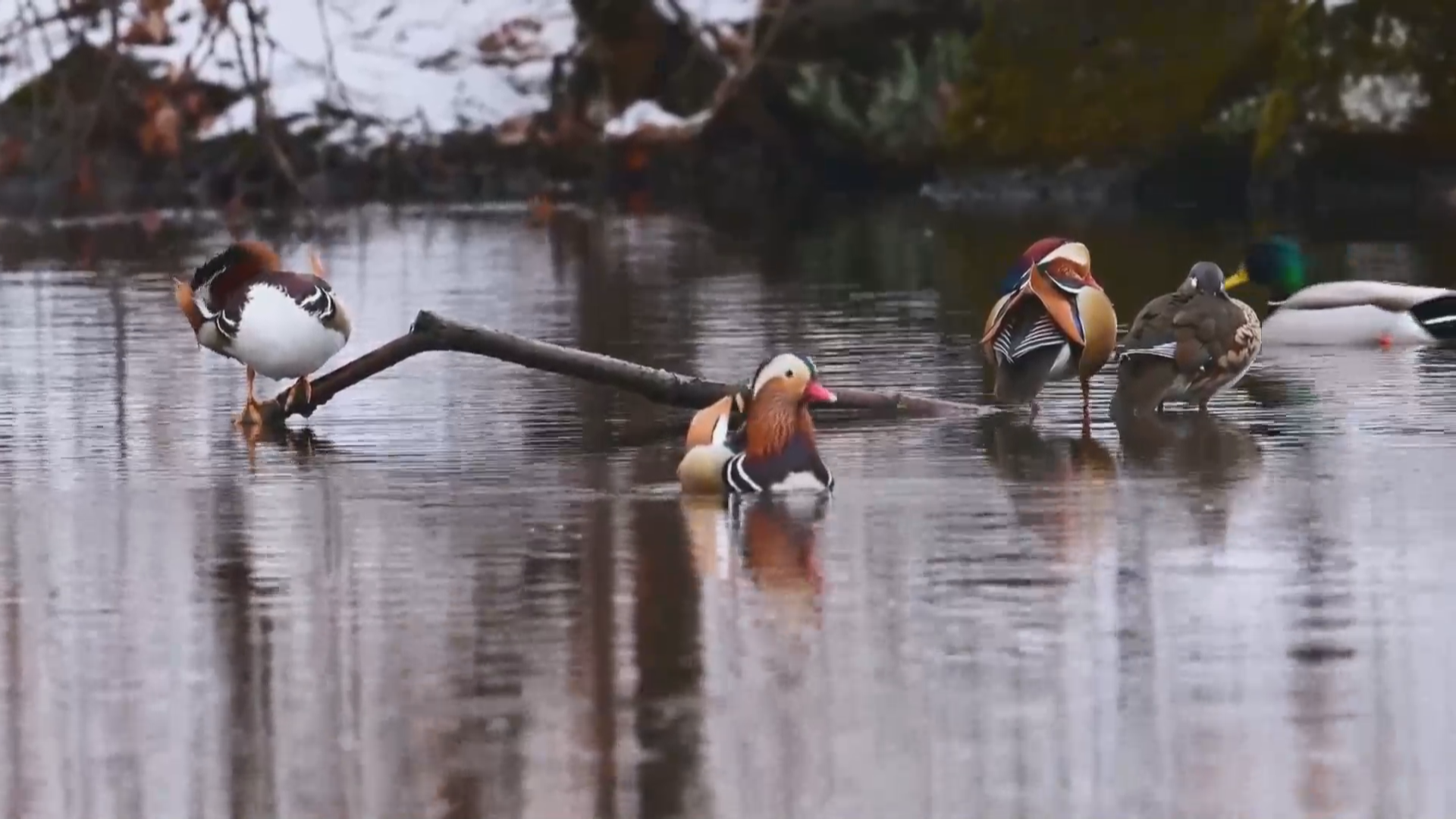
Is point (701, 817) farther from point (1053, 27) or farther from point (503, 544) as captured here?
point (1053, 27)

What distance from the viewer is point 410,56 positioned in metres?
37.4

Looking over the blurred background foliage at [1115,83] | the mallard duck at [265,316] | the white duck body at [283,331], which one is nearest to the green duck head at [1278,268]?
the mallard duck at [265,316]

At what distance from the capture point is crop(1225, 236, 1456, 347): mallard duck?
1552cm

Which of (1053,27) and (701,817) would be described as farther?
(1053,27)

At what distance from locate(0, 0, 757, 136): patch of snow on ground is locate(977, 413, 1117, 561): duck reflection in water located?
25.1 metres

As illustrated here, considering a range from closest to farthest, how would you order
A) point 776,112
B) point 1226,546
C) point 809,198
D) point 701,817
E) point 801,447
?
point 701,817 → point 1226,546 → point 801,447 → point 809,198 → point 776,112

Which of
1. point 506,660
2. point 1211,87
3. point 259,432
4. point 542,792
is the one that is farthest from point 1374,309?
Answer: point 1211,87

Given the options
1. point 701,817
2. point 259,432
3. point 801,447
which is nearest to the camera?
point 701,817

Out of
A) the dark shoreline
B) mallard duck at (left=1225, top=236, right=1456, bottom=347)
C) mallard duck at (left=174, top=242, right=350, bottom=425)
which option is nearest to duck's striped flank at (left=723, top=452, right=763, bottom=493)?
mallard duck at (left=174, top=242, right=350, bottom=425)

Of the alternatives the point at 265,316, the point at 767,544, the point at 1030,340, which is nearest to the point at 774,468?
the point at 767,544

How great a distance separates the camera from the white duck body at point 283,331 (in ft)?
39.5

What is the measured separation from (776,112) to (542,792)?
32.4 metres

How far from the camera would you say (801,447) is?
32.1 ft

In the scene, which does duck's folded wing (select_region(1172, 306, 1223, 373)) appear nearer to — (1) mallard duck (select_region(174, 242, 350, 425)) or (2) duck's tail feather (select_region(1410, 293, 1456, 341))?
(1) mallard duck (select_region(174, 242, 350, 425))
